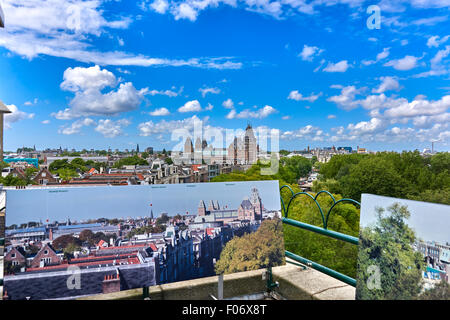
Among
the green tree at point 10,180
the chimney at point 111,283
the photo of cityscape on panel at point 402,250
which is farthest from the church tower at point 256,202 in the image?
the green tree at point 10,180

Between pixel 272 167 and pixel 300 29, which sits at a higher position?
pixel 300 29

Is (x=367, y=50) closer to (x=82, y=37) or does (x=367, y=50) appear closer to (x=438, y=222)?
(x=82, y=37)

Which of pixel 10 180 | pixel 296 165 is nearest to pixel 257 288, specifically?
pixel 10 180

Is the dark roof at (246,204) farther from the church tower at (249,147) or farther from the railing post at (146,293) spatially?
the church tower at (249,147)

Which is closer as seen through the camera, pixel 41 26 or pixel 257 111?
pixel 41 26

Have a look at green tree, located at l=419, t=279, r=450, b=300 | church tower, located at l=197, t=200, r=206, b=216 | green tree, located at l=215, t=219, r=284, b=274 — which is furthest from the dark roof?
green tree, located at l=419, t=279, r=450, b=300

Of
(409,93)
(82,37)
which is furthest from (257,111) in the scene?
(82,37)
